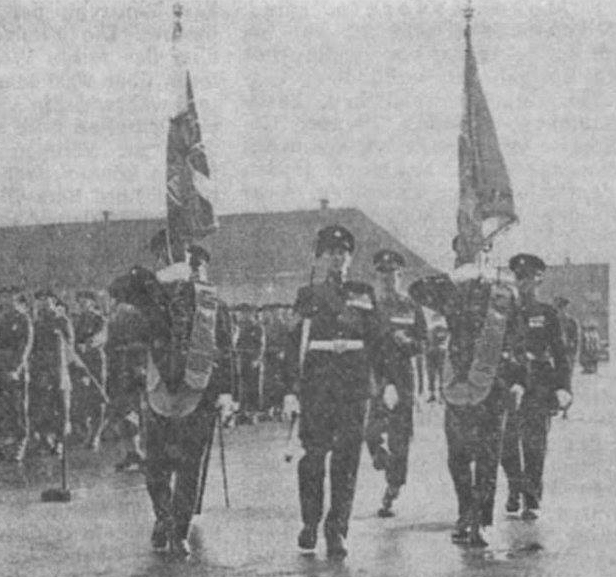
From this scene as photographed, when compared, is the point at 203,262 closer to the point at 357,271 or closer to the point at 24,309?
the point at 24,309

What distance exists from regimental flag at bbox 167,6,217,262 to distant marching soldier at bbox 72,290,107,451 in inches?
244

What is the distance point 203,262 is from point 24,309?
5.95 metres

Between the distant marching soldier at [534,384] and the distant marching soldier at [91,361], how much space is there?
255 inches

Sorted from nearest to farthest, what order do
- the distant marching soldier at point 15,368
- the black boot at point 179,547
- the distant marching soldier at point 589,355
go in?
the black boot at point 179,547
the distant marching soldier at point 15,368
the distant marching soldier at point 589,355

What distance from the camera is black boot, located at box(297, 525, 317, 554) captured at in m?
7.00

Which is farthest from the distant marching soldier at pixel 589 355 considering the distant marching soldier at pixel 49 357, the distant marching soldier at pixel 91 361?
the distant marching soldier at pixel 49 357

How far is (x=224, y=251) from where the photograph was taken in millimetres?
47938

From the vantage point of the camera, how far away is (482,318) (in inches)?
291

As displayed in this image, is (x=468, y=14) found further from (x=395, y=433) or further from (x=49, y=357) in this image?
(x=49, y=357)

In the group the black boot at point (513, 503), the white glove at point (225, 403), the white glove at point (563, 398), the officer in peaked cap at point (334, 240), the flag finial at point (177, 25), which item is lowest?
the black boot at point (513, 503)

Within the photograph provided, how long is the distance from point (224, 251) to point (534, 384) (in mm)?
39731

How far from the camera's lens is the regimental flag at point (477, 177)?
29.6 ft

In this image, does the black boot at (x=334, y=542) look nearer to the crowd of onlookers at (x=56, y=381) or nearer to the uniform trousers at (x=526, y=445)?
the uniform trousers at (x=526, y=445)

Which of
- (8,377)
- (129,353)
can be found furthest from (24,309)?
(129,353)
